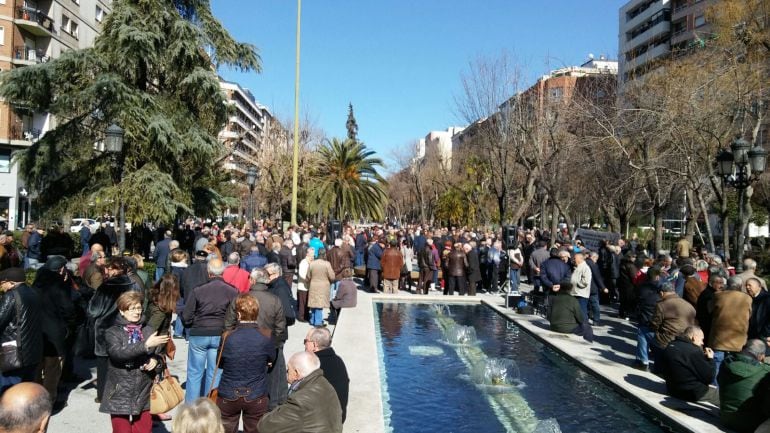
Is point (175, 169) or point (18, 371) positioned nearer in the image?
point (18, 371)

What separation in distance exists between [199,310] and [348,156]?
29.5m

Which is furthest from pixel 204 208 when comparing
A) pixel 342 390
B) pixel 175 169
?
pixel 342 390

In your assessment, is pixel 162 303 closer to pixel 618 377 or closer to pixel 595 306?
pixel 618 377

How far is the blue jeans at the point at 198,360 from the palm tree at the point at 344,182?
94.1ft

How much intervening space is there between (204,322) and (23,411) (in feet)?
13.0

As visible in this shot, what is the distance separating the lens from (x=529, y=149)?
27.8m

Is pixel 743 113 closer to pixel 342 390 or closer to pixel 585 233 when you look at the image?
pixel 585 233

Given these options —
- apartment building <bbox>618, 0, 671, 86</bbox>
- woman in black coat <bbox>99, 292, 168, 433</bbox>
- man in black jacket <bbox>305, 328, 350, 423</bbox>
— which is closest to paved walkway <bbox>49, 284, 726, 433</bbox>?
woman in black coat <bbox>99, 292, 168, 433</bbox>

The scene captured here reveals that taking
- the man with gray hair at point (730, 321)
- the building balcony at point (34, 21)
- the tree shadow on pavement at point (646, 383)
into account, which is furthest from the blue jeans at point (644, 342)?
the building balcony at point (34, 21)

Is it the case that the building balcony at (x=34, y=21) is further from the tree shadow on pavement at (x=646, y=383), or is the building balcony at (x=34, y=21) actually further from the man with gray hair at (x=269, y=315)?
the tree shadow on pavement at (x=646, y=383)

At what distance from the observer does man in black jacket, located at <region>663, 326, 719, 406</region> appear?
304 inches

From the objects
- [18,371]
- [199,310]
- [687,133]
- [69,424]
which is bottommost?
[69,424]

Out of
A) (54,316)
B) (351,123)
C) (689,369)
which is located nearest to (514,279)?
(689,369)

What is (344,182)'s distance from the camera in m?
36.1
